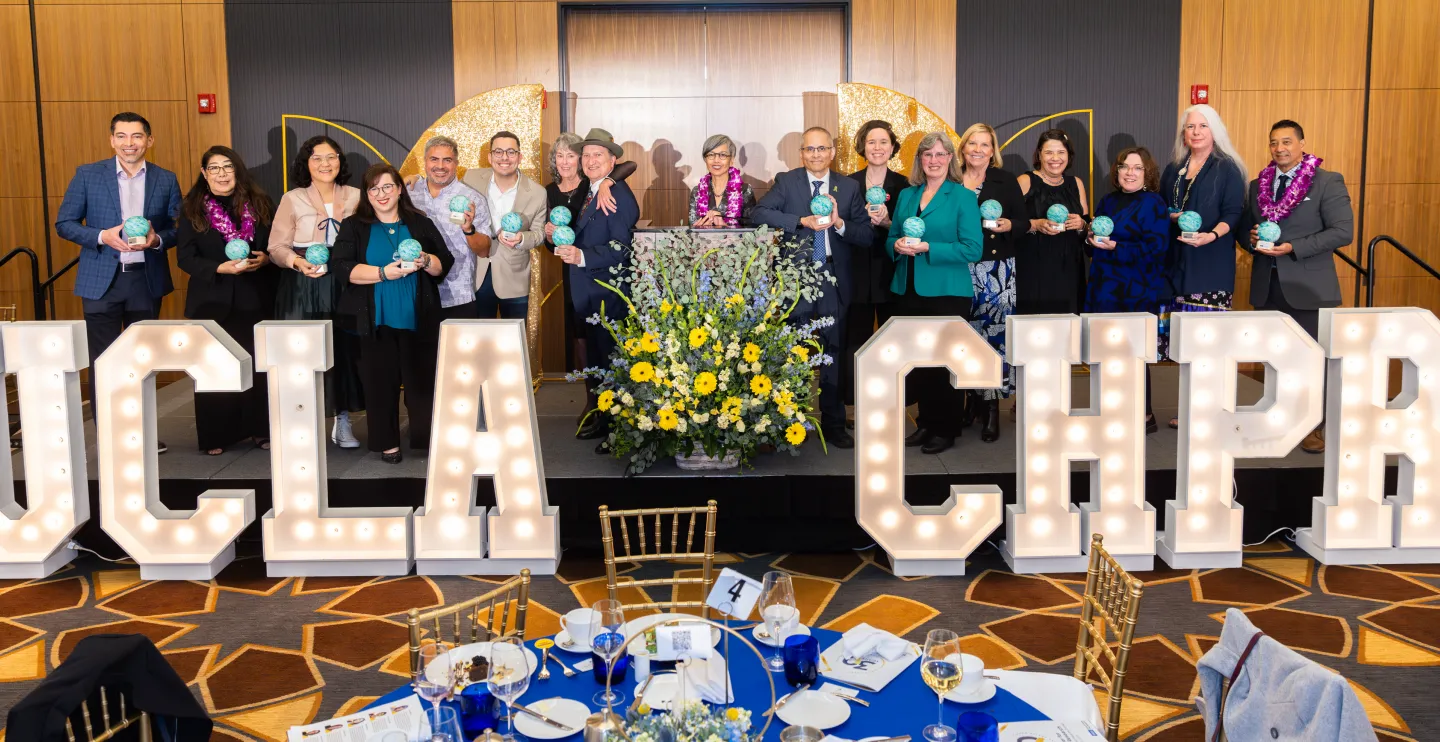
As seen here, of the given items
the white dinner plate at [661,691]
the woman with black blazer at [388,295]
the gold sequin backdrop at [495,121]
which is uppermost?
the gold sequin backdrop at [495,121]

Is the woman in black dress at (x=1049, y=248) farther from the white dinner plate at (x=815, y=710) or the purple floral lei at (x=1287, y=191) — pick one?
the white dinner plate at (x=815, y=710)

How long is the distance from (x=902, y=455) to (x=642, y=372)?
1001mm

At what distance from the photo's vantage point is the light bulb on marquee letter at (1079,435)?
4.33m

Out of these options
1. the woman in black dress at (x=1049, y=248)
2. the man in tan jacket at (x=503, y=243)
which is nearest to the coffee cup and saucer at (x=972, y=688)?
the woman in black dress at (x=1049, y=248)

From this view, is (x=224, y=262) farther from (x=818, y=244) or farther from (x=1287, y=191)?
(x=1287, y=191)

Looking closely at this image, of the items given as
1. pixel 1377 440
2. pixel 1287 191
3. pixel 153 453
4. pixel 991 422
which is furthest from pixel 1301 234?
pixel 153 453

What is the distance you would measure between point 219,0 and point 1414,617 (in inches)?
279

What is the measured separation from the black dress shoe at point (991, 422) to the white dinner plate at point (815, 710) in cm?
306

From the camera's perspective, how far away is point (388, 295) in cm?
492

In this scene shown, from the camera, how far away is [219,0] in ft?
24.5

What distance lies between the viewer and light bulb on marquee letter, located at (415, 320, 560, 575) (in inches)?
171

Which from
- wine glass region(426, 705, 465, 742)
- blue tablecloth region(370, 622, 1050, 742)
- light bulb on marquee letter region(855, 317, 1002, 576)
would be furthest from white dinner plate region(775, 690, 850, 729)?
light bulb on marquee letter region(855, 317, 1002, 576)

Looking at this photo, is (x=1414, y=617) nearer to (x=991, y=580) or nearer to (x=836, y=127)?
(x=991, y=580)

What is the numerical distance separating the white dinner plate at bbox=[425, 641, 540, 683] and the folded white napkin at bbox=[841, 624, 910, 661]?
2.14ft
